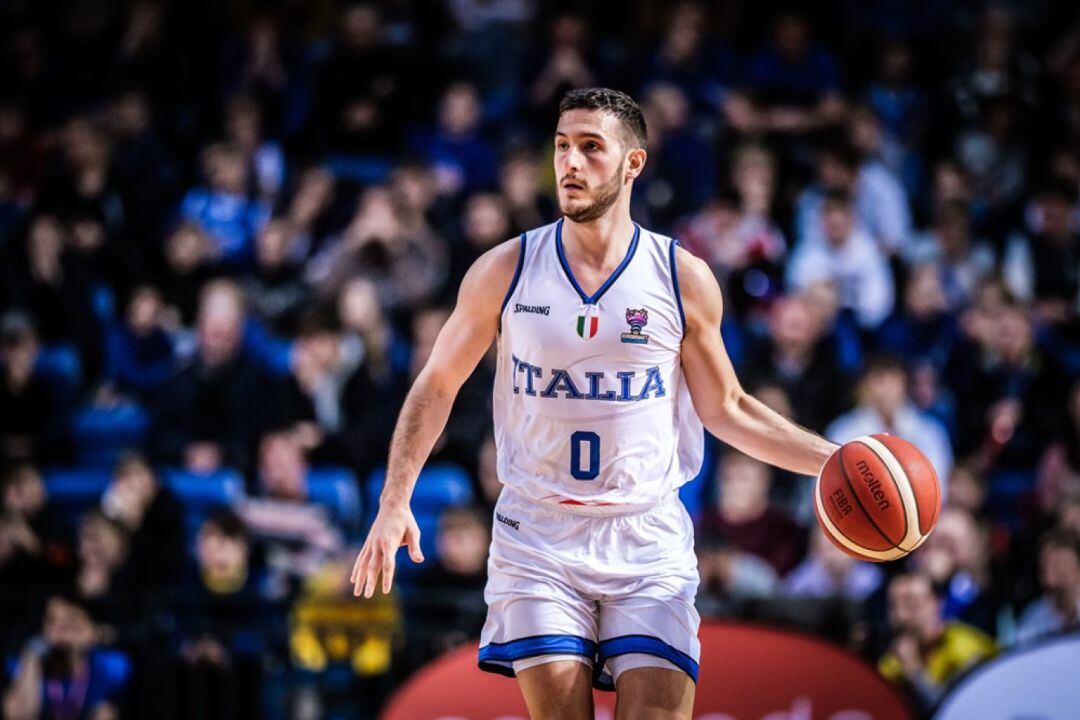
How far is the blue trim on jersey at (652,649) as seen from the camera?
475 cm

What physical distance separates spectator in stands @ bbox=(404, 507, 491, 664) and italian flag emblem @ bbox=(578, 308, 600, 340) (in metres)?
3.12

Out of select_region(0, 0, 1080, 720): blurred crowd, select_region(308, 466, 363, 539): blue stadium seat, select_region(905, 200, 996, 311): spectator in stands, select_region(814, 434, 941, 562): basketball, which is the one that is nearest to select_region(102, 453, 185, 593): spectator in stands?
select_region(0, 0, 1080, 720): blurred crowd

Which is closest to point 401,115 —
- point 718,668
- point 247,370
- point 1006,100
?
point 247,370

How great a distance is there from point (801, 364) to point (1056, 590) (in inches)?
84.5

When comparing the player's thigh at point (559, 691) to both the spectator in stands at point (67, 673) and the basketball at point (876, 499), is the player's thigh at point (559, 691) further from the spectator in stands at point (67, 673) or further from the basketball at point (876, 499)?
the spectator in stands at point (67, 673)

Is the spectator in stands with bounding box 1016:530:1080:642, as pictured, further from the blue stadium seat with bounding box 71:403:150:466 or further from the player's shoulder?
the blue stadium seat with bounding box 71:403:150:466

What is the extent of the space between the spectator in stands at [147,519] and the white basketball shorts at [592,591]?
3.73m

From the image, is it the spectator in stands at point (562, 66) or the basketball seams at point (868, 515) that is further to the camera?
the spectator in stands at point (562, 66)

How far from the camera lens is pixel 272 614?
25.2ft

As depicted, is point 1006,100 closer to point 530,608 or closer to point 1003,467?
point 1003,467

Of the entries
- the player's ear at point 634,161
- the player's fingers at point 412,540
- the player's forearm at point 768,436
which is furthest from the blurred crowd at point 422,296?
the player's ear at point 634,161

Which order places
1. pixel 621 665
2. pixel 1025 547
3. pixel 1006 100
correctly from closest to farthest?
pixel 621 665 → pixel 1025 547 → pixel 1006 100

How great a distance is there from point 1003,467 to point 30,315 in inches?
250

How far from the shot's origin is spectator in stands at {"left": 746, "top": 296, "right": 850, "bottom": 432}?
9.05 m
